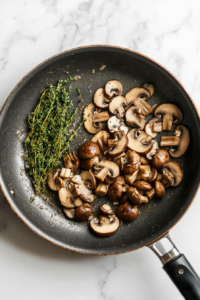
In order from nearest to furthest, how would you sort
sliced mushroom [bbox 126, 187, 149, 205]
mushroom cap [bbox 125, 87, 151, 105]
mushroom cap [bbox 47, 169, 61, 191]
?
sliced mushroom [bbox 126, 187, 149, 205] → mushroom cap [bbox 47, 169, 61, 191] → mushroom cap [bbox 125, 87, 151, 105]

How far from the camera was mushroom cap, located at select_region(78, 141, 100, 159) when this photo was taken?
2156mm

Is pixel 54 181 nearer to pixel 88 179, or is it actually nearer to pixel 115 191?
pixel 88 179

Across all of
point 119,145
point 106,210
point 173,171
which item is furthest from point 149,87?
point 106,210

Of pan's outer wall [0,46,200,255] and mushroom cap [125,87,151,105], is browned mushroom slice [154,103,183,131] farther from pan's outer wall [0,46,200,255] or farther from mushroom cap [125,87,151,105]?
mushroom cap [125,87,151,105]

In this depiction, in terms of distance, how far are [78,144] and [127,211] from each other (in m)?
0.65

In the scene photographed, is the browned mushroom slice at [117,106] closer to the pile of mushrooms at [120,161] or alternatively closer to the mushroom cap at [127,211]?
the pile of mushrooms at [120,161]

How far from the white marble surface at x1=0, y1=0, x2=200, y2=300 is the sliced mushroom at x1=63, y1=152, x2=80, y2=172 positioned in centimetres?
58

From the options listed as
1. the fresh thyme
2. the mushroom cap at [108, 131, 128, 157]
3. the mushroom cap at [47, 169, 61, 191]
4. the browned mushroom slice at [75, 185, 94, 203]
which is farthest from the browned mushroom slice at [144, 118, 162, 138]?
the mushroom cap at [47, 169, 61, 191]

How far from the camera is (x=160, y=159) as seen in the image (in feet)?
7.21

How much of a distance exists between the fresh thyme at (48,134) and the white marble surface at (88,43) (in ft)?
1.04

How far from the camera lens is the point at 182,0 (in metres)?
2.41

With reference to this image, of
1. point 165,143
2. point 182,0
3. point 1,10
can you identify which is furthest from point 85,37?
point 165,143

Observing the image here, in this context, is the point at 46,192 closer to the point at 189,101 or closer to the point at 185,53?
the point at 189,101

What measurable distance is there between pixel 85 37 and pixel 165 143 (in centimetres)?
110
